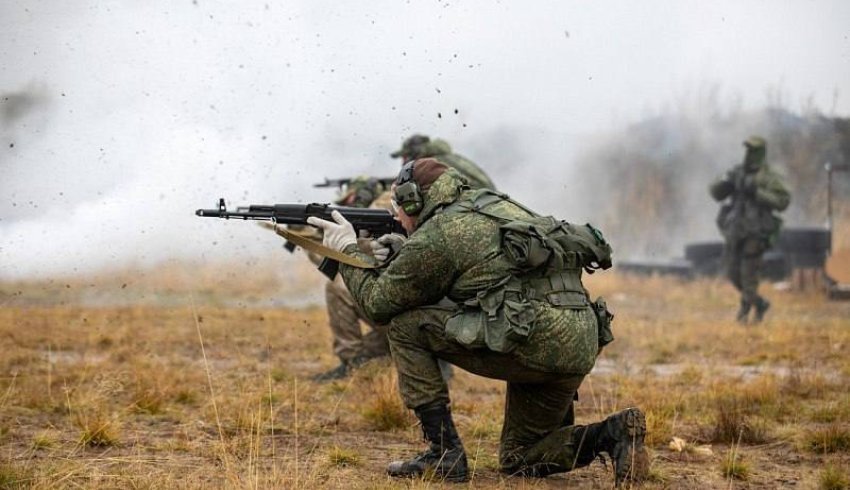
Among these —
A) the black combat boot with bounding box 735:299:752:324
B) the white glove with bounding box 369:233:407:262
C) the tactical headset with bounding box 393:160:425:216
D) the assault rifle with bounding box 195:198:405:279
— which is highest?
the tactical headset with bounding box 393:160:425:216

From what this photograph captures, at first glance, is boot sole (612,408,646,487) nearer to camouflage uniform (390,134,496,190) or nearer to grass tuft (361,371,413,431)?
grass tuft (361,371,413,431)

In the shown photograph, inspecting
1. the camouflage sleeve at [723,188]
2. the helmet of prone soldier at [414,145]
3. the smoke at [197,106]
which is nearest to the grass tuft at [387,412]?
the helmet of prone soldier at [414,145]

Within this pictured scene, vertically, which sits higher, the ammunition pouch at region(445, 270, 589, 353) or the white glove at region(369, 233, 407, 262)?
the white glove at region(369, 233, 407, 262)

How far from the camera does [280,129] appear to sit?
13594 millimetres

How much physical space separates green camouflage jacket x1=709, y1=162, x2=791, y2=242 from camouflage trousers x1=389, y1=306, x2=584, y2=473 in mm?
9054

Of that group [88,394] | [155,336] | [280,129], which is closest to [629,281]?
[280,129]

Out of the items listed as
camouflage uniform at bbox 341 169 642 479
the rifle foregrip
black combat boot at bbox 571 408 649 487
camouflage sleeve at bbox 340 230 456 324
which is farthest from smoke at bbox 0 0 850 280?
black combat boot at bbox 571 408 649 487

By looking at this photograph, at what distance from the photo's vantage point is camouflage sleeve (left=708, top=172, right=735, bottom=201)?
1395cm

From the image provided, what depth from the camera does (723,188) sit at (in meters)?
14.0

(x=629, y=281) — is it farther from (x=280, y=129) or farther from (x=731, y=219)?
(x=280, y=129)

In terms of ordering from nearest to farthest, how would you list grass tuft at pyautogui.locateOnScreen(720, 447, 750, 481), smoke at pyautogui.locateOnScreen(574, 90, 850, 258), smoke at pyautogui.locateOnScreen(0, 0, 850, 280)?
1. grass tuft at pyautogui.locateOnScreen(720, 447, 750, 481)
2. smoke at pyautogui.locateOnScreen(0, 0, 850, 280)
3. smoke at pyautogui.locateOnScreen(574, 90, 850, 258)

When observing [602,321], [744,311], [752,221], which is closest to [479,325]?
[602,321]

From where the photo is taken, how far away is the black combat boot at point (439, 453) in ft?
16.1

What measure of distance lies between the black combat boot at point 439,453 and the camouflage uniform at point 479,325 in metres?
0.01
